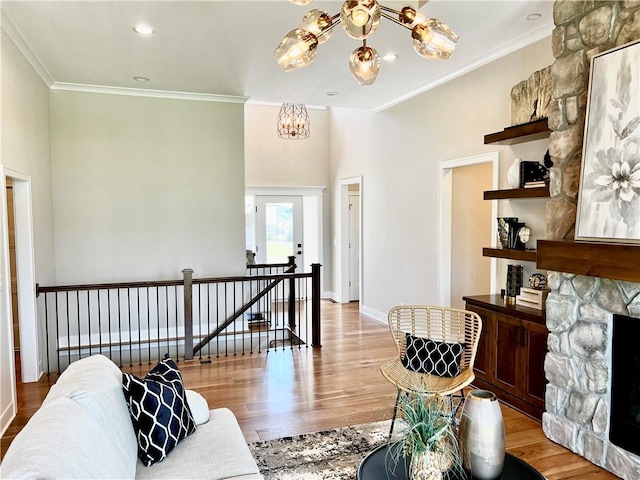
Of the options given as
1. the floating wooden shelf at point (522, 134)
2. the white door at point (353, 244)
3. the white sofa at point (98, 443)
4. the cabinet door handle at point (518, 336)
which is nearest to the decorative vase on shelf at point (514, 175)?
the floating wooden shelf at point (522, 134)

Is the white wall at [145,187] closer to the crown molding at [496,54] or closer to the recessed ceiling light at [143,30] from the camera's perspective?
the recessed ceiling light at [143,30]

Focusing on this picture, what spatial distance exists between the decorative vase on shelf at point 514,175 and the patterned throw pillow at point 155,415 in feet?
10.4

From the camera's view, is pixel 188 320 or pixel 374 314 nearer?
pixel 188 320

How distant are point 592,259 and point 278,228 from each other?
6573 millimetres

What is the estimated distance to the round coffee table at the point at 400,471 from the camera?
6.40 feet

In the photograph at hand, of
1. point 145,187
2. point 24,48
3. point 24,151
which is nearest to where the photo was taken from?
point 24,48

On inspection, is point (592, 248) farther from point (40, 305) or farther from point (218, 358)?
point (40, 305)

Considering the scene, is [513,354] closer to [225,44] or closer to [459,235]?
[459,235]

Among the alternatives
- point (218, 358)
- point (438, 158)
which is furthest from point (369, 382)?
point (438, 158)

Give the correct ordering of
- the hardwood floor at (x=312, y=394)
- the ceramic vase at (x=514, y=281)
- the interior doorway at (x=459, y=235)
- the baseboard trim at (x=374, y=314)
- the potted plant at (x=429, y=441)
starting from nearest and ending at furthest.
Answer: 1. the potted plant at (x=429, y=441)
2. the hardwood floor at (x=312, y=394)
3. the ceramic vase at (x=514, y=281)
4. the interior doorway at (x=459, y=235)
5. the baseboard trim at (x=374, y=314)

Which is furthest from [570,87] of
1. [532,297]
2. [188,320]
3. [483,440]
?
[188,320]

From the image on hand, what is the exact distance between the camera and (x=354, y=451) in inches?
117

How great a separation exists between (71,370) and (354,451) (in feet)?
6.08

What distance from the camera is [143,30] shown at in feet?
12.3
